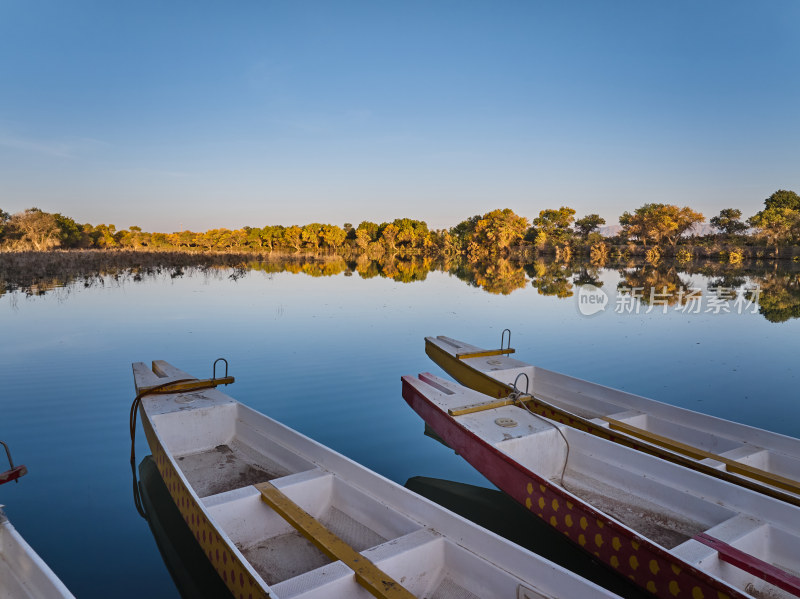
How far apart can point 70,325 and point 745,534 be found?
599 inches

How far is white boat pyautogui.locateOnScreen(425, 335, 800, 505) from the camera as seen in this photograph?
16.1 ft

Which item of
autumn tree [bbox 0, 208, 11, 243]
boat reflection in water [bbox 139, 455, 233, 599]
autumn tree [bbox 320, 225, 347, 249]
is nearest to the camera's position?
boat reflection in water [bbox 139, 455, 233, 599]

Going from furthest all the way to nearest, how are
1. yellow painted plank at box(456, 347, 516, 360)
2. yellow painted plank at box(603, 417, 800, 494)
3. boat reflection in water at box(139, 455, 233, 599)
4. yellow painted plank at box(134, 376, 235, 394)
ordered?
1. yellow painted plank at box(456, 347, 516, 360)
2. yellow painted plank at box(134, 376, 235, 394)
3. yellow painted plank at box(603, 417, 800, 494)
4. boat reflection in water at box(139, 455, 233, 599)

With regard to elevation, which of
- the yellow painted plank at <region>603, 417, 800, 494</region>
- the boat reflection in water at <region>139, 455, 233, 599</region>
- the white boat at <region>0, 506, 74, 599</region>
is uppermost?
the white boat at <region>0, 506, 74, 599</region>

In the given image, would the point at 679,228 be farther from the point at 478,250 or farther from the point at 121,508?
the point at 121,508

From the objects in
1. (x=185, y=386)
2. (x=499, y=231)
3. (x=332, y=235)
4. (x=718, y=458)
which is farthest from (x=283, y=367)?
(x=332, y=235)

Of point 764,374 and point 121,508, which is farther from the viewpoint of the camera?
point 764,374

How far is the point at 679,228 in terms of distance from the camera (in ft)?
233

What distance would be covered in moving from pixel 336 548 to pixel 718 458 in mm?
4244

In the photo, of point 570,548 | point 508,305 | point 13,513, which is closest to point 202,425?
point 13,513

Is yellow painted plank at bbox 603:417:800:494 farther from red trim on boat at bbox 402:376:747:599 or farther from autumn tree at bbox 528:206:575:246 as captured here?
autumn tree at bbox 528:206:575:246

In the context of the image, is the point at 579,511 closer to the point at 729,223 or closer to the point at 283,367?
the point at 283,367

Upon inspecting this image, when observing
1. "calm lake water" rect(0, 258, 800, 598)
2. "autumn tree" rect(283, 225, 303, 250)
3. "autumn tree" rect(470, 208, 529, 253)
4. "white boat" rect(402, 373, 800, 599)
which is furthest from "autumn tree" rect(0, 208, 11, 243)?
"autumn tree" rect(470, 208, 529, 253)

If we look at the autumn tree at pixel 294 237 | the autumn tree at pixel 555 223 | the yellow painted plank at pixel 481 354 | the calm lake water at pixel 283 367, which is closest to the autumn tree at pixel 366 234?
the autumn tree at pixel 294 237
